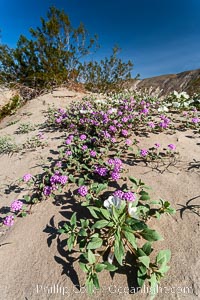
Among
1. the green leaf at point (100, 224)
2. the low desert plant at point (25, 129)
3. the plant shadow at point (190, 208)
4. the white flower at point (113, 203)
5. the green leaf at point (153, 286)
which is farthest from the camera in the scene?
the low desert plant at point (25, 129)

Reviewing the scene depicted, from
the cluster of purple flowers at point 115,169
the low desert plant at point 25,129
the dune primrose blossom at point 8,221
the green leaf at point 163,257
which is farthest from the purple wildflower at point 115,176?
the low desert plant at point 25,129

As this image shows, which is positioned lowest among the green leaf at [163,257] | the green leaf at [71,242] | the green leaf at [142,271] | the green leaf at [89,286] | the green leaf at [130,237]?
the green leaf at [89,286]

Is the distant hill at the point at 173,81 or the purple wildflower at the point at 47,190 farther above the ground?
the distant hill at the point at 173,81

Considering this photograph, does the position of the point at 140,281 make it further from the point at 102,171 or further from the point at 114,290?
the point at 102,171

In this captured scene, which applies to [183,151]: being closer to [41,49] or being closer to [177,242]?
[177,242]

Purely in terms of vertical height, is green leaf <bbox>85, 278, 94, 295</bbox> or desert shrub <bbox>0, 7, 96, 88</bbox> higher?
desert shrub <bbox>0, 7, 96, 88</bbox>

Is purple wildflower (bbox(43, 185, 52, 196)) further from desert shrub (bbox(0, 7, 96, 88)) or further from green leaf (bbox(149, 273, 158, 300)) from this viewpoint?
desert shrub (bbox(0, 7, 96, 88))

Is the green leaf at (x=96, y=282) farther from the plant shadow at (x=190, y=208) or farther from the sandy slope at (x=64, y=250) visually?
the plant shadow at (x=190, y=208)

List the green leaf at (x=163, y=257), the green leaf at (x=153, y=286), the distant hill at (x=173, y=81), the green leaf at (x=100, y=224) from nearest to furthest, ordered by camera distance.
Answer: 1. the green leaf at (x=153, y=286)
2. the green leaf at (x=163, y=257)
3. the green leaf at (x=100, y=224)
4. the distant hill at (x=173, y=81)

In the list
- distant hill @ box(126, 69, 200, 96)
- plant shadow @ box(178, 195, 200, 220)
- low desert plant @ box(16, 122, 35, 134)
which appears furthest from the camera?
distant hill @ box(126, 69, 200, 96)

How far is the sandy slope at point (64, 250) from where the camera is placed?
4.00 feet

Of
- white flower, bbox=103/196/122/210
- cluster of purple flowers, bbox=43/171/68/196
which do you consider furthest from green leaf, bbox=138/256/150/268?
cluster of purple flowers, bbox=43/171/68/196

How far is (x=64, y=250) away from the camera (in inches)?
58.3

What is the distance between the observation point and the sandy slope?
1.22m
